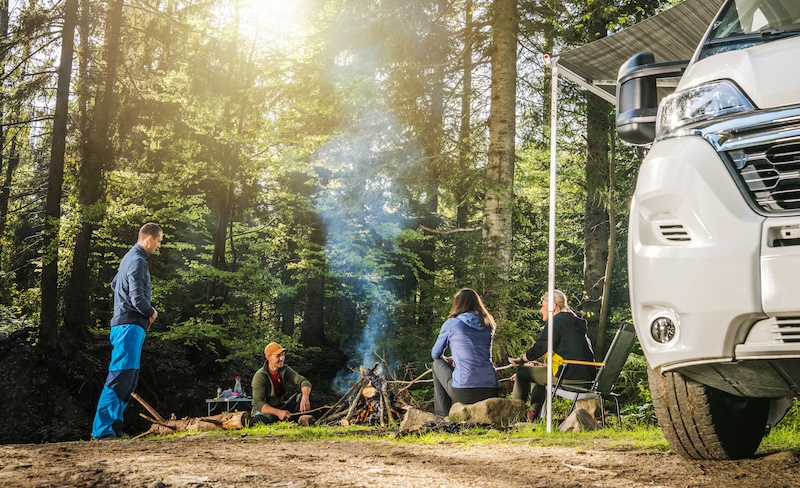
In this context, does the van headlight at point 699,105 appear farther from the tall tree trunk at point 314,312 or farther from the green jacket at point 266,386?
the tall tree trunk at point 314,312

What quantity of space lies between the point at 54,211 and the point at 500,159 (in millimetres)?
9770

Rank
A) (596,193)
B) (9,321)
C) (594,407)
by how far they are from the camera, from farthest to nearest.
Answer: (9,321) → (596,193) → (594,407)

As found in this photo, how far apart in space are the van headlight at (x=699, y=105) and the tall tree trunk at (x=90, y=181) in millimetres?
14784

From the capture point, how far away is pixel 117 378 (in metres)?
7.34

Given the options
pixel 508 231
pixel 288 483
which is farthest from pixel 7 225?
pixel 288 483

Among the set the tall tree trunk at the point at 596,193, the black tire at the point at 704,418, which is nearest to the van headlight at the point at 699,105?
the black tire at the point at 704,418

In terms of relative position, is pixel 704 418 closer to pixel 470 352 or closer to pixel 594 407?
pixel 470 352

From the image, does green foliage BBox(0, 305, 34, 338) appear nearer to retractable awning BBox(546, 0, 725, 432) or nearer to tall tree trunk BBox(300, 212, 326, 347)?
tall tree trunk BBox(300, 212, 326, 347)

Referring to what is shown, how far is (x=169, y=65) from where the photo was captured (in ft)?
65.7

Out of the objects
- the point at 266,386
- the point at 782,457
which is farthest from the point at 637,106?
the point at 266,386

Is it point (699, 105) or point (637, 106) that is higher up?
point (637, 106)

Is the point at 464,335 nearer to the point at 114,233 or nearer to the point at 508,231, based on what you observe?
the point at 508,231

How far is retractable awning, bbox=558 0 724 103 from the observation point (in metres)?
7.13

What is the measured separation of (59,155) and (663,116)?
15167 mm
